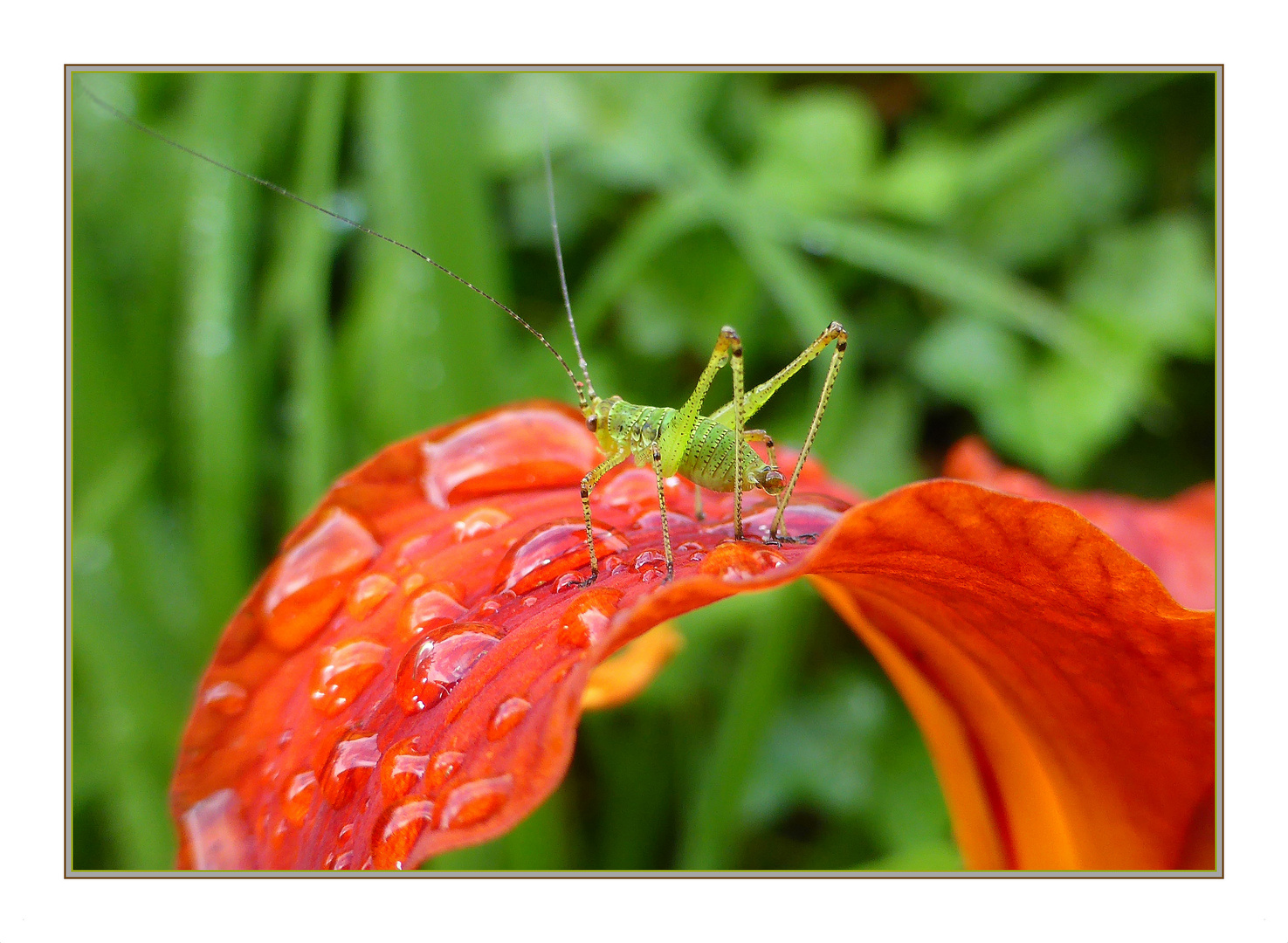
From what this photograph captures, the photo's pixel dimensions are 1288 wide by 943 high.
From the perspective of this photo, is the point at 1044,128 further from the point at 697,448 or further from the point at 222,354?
the point at 222,354

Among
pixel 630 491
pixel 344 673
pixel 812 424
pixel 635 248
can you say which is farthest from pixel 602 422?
pixel 635 248

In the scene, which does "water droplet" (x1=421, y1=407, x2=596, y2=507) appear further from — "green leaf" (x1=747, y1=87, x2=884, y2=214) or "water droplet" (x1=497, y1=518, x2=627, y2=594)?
"green leaf" (x1=747, y1=87, x2=884, y2=214)

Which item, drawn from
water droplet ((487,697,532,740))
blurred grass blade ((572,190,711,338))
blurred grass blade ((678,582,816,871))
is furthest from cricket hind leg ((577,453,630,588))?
blurred grass blade ((572,190,711,338))

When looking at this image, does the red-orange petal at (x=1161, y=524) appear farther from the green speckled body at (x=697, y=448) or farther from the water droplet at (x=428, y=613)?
the water droplet at (x=428, y=613)

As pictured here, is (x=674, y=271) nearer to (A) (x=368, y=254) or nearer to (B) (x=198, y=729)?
(A) (x=368, y=254)

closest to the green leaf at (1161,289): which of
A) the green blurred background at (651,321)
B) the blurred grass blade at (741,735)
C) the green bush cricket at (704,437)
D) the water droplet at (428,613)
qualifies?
the green blurred background at (651,321)

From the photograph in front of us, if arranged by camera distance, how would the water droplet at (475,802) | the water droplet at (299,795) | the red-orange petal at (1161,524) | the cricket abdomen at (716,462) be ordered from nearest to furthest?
1. the water droplet at (475,802)
2. the water droplet at (299,795)
3. the cricket abdomen at (716,462)
4. the red-orange petal at (1161,524)
